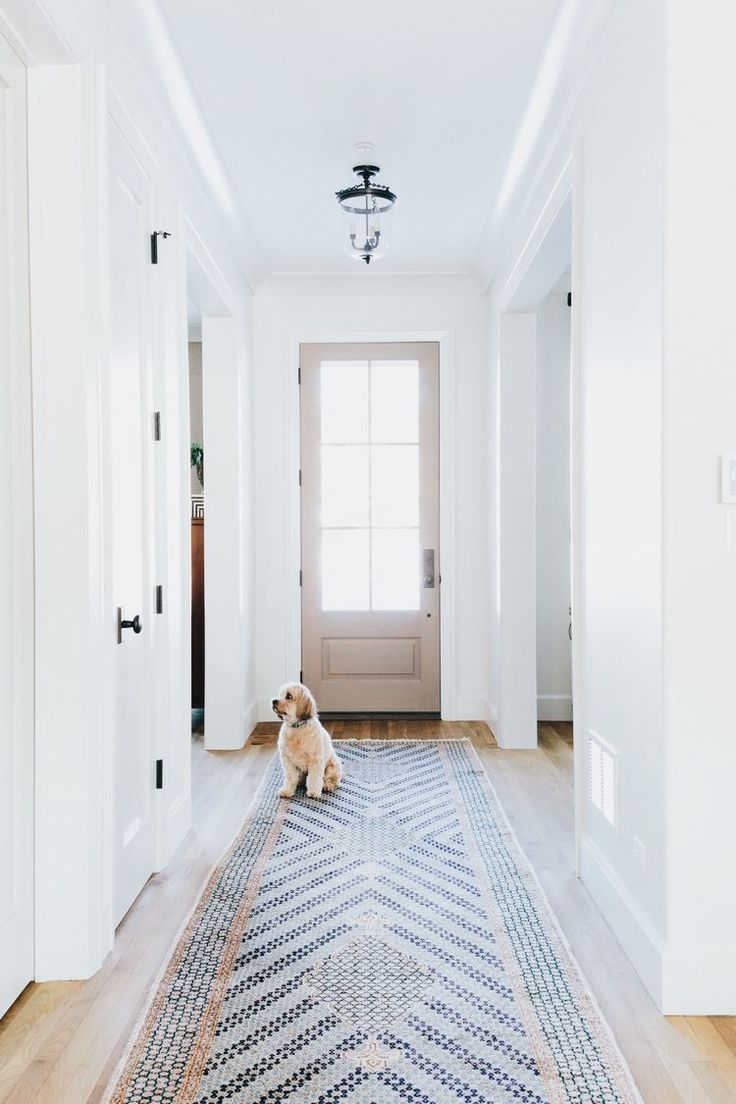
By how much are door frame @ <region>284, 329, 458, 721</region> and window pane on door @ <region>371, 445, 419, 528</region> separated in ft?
0.56

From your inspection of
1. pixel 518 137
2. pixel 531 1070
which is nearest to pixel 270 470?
pixel 518 137

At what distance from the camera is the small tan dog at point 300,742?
3.54 metres

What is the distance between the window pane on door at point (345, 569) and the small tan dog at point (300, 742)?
1.55m

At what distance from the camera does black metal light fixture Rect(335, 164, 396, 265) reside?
11.7 ft

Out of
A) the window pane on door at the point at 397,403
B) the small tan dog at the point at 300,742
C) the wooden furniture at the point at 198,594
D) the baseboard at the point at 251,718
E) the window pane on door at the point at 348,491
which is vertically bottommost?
the baseboard at the point at 251,718

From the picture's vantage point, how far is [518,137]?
10.8 ft

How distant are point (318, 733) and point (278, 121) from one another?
2.46 meters

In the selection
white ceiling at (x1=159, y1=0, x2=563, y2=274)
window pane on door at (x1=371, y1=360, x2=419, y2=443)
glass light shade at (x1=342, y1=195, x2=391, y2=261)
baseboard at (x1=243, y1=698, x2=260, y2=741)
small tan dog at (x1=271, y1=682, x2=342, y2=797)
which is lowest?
baseboard at (x1=243, y1=698, x2=260, y2=741)

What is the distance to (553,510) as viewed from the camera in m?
5.12

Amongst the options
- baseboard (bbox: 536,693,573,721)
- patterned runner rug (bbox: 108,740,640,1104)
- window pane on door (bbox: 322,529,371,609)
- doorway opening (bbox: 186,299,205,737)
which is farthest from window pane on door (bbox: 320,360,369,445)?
patterned runner rug (bbox: 108,740,640,1104)

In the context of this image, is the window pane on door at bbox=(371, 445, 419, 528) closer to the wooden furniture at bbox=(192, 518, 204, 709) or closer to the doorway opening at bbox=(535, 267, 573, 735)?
the doorway opening at bbox=(535, 267, 573, 735)

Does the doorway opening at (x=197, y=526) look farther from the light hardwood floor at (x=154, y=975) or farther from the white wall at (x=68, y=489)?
the white wall at (x=68, y=489)

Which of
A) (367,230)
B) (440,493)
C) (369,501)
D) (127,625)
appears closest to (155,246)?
(367,230)

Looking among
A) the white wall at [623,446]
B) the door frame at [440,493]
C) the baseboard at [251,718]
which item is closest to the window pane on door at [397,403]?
the door frame at [440,493]
